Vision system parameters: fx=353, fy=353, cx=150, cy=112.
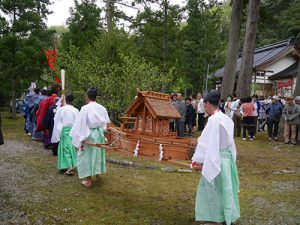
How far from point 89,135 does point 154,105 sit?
138 cm

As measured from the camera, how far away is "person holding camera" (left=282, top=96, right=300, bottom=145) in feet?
43.0

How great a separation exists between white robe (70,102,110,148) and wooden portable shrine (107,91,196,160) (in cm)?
32

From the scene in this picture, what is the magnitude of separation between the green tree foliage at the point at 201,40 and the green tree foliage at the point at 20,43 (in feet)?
36.1

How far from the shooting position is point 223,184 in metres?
4.58

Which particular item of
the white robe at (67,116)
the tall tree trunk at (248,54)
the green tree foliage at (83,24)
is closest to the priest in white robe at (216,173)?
the white robe at (67,116)

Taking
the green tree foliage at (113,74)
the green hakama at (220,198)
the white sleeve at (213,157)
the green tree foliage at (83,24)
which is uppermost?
the green tree foliage at (83,24)

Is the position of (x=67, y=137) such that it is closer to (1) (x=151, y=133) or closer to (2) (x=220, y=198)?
(1) (x=151, y=133)

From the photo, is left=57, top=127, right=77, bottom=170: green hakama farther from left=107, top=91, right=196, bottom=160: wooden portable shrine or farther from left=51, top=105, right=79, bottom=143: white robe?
left=107, top=91, right=196, bottom=160: wooden portable shrine

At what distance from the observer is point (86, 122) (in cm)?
659

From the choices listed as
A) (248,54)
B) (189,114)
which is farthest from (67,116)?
(248,54)

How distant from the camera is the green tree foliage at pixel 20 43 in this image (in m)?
17.9

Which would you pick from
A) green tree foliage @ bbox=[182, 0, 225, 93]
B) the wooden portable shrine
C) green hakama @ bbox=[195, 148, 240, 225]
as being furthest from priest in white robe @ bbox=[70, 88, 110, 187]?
green tree foliage @ bbox=[182, 0, 225, 93]

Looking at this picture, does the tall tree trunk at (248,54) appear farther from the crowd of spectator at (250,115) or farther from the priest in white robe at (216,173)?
the priest in white robe at (216,173)

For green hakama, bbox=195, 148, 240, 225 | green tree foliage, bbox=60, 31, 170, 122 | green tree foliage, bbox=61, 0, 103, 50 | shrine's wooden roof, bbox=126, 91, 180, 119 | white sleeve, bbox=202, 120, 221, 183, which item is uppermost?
green tree foliage, bbox=61, 0, 103, 50
